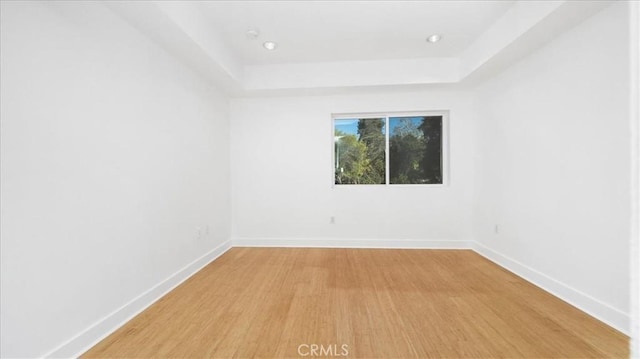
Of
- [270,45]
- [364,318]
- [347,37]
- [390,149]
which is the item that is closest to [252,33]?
[270,45]

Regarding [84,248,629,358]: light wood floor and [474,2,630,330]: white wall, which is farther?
[474,2,630,330]: white wall

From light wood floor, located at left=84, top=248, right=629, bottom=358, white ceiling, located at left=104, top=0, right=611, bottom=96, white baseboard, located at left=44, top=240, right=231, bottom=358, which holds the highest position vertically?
white ceiling, located at left=104, top=0, right=611, bottom=96

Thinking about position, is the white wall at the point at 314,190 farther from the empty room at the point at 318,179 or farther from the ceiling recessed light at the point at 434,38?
the ceiling recessed light at the point at 434,38

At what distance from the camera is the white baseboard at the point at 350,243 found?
3.59 m

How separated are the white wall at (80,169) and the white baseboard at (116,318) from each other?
0.13ft

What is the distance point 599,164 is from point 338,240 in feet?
8.98

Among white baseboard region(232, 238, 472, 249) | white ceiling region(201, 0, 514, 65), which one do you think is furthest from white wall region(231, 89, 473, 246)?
white ceiling region(201, 0, 514, 65)

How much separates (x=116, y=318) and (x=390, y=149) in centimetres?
351

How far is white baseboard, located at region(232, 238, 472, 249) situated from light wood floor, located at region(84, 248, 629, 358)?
672 mm

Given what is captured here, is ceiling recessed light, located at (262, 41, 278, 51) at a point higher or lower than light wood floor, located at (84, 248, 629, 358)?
higher

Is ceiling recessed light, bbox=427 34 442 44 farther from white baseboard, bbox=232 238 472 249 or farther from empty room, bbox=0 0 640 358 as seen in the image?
white baseboard, bbox=232 238 472 249

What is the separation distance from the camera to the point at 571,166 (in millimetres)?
2150

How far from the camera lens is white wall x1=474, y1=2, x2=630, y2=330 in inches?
72.3

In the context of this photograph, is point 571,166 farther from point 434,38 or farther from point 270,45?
point 270,45
